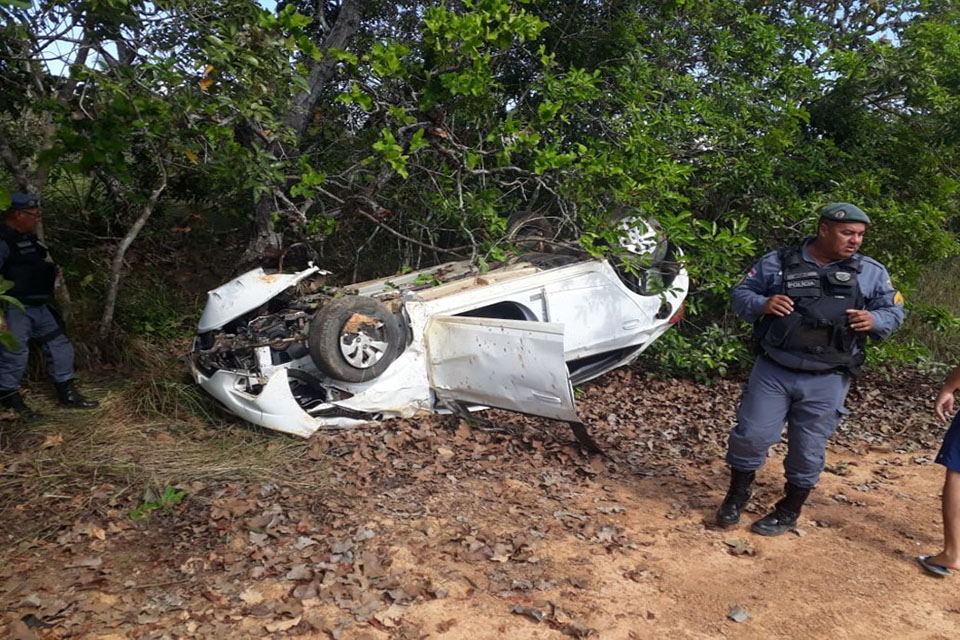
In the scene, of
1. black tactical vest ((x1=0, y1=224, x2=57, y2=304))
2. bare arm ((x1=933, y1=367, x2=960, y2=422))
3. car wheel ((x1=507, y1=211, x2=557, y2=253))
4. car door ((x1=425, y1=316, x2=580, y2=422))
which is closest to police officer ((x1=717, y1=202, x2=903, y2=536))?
bare arm ((x1=933, y1=367, x2=960, y2=422))

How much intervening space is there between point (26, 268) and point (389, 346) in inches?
105

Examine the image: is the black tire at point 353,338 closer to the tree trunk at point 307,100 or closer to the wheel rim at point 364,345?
the wheel rim at point 364,345

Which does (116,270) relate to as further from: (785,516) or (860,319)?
(860,319)

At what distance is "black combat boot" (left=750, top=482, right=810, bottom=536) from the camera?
12.8ft

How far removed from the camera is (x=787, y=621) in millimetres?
3146

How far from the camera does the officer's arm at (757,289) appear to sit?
3.78m

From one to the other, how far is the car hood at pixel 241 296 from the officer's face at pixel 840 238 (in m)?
3.40

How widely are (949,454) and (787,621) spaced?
45.4 inches

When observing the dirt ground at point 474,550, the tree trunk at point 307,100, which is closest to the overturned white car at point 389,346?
the dirt ground at point 474,550

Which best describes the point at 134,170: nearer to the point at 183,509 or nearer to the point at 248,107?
the point at 248,107

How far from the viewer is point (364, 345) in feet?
16.0

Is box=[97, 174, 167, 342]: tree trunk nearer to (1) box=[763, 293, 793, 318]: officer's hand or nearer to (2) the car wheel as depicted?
(2) the car wheel

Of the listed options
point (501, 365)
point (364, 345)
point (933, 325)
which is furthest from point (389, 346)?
point (933, 325)

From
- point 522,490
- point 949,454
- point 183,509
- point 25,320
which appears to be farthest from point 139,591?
point 949,454
